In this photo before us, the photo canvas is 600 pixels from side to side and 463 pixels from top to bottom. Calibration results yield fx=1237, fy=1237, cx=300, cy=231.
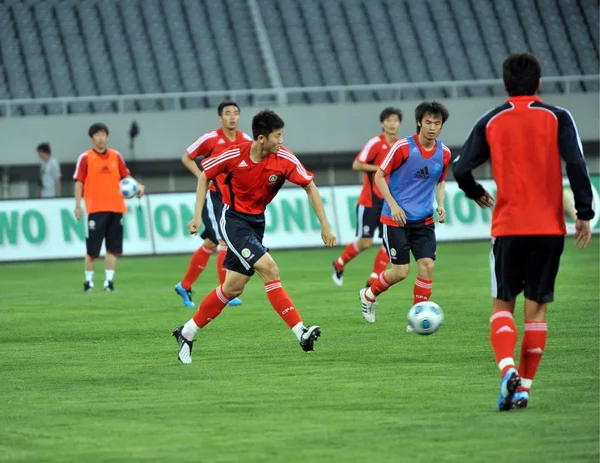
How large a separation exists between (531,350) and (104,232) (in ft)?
34.1

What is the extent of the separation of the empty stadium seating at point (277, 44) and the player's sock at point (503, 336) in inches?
974

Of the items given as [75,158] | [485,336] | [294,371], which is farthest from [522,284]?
[75,158]

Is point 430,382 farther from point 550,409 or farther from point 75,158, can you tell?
point 75,158

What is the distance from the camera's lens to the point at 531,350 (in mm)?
6793

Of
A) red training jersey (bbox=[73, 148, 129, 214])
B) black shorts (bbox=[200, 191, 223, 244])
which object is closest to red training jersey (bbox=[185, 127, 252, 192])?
black shorts (bbox=[200, 191, 223, 244])

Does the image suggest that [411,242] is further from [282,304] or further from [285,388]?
[285,388]

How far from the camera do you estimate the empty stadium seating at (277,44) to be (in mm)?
32438

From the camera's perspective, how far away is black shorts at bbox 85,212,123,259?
16.4 m

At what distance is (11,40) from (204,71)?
5.17 m

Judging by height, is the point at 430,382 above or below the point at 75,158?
below

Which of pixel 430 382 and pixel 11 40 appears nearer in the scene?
pixel 430 382

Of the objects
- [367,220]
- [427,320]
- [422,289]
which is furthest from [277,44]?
[427,320]

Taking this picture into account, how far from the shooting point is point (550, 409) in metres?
6.66

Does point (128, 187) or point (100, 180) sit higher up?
point (100, 180)
